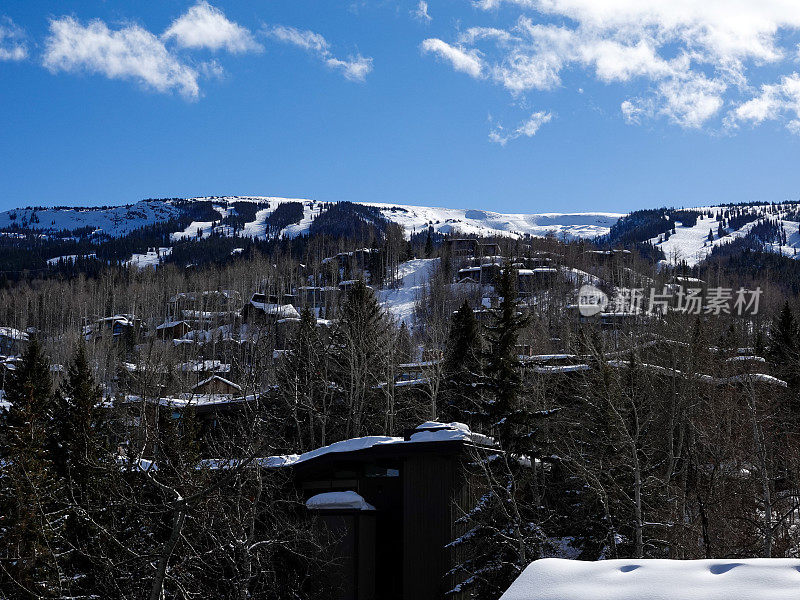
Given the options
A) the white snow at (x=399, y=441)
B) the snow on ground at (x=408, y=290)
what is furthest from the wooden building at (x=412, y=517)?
the snow on ground at (x=408, y=290)

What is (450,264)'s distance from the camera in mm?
106625

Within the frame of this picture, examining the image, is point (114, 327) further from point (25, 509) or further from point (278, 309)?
point (25, 509)

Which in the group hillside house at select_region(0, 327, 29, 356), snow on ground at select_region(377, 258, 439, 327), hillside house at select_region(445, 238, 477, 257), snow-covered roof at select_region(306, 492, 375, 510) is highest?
hillside house at select_region(445, 238, 477, 257)

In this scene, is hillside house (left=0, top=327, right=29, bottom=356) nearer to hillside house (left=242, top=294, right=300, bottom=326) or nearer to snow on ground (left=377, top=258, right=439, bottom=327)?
hillside house (left=242, top=294, right=300, bottom=326)

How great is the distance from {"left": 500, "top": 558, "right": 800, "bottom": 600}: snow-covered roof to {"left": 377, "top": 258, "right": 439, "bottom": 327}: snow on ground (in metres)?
75.7

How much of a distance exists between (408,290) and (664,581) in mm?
94753

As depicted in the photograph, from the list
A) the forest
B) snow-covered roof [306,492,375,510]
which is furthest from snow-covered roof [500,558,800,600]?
snow-covered roof [306,492,375,510]

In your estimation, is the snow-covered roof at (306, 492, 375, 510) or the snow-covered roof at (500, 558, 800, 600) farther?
the snow-covered roof at (306, 492, 375, 510)

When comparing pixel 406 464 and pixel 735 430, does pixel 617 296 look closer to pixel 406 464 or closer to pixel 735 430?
pixel 735 430

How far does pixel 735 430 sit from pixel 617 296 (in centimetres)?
6091

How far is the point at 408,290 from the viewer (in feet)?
325

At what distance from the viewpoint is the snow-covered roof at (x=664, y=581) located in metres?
4.10

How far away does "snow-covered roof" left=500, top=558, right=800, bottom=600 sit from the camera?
4.10 m

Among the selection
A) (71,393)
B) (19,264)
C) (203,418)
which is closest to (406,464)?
(71,393)
